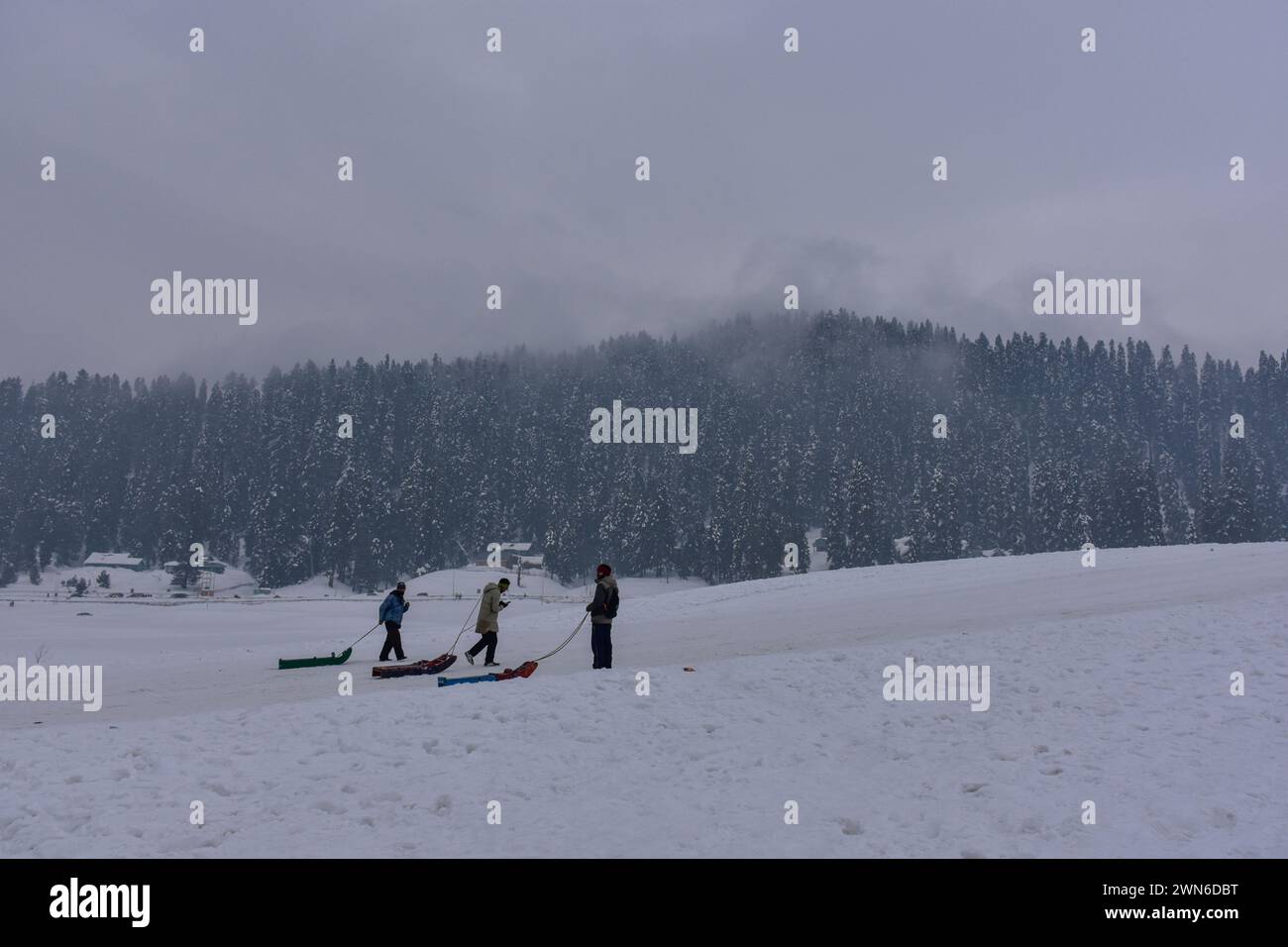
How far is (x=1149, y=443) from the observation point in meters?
161

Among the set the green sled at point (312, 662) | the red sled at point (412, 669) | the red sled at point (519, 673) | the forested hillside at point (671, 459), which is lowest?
the green sled at point (312, 662)

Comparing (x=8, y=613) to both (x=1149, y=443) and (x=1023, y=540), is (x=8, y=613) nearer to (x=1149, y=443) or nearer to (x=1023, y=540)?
(x=1023, y=540)

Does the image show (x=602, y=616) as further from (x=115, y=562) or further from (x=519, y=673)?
(x=115, y=562)

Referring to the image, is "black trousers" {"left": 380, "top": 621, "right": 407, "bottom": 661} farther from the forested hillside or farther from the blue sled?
the forested hillside

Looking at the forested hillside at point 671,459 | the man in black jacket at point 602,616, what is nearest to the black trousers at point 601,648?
the man in black jacket at point 602,616

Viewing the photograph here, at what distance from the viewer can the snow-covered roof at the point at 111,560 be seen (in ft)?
387

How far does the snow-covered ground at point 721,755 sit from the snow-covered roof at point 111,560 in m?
119

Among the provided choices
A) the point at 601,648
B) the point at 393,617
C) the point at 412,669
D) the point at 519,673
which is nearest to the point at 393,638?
the point at 393,617

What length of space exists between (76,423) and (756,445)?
12502 centimetres

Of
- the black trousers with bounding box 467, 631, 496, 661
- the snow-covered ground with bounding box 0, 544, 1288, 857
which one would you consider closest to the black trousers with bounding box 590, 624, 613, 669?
the snow-covered ground with bounding box 0, 544, 1288, 857

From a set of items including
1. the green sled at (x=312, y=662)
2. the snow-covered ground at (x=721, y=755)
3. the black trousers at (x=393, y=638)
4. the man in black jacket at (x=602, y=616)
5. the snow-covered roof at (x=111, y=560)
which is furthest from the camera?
the snow-covered roof at (x=111, y=560)

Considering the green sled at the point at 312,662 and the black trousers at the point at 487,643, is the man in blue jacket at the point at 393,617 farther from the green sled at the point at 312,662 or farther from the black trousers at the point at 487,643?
the black trousers at the point at 487,643
